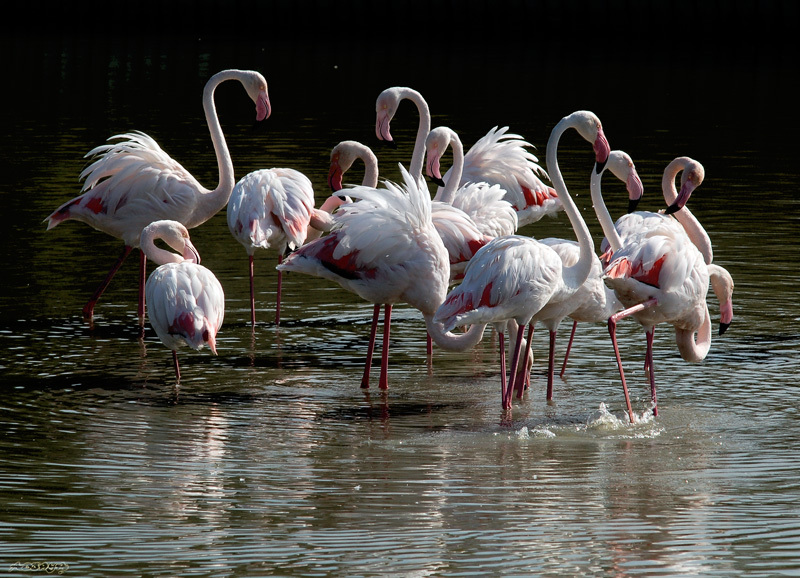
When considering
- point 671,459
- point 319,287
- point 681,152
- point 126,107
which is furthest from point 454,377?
point 126,107

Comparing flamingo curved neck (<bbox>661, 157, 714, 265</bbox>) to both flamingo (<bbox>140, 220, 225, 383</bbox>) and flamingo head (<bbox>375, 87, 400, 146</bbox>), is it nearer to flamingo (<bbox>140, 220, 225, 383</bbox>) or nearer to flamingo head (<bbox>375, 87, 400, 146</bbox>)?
flamingo head (<bbox>375, 87, 400, 146</bbox>)

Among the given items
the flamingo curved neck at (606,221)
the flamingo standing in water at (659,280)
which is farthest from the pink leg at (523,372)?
the flamingo curved neck at (606,221)

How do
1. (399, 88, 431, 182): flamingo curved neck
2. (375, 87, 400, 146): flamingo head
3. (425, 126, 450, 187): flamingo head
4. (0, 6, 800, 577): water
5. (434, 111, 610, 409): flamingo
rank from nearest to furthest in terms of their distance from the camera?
(0, 6, 800, 577): water < (434, 111, 610, 409): flamingo < (425, 126, 450, 187): flamingo head < (399, 88, 431, 182): flamingo curved neck < (375, 87, 400, 146): flamingo head

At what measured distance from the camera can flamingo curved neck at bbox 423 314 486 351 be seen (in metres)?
6.79

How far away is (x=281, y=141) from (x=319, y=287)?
269 inches

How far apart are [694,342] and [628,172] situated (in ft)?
3.33

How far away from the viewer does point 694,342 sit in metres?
6.83

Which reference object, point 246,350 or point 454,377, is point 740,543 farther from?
point 246,350

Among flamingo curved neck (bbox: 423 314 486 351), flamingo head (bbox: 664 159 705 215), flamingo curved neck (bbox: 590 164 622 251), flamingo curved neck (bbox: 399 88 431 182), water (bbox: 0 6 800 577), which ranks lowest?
water (bbox: 0 6 800 577)

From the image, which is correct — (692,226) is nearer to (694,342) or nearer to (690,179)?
(690,179)

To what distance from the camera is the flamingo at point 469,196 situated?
7898 mm

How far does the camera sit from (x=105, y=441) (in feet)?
18.9

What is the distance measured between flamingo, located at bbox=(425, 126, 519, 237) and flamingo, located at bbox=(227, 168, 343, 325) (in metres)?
0.97

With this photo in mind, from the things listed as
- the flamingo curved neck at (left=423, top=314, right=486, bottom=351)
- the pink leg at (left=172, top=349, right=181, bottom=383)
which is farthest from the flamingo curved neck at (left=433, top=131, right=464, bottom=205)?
the pink leg at (left=172, top=349, right=181, bottom=383)
